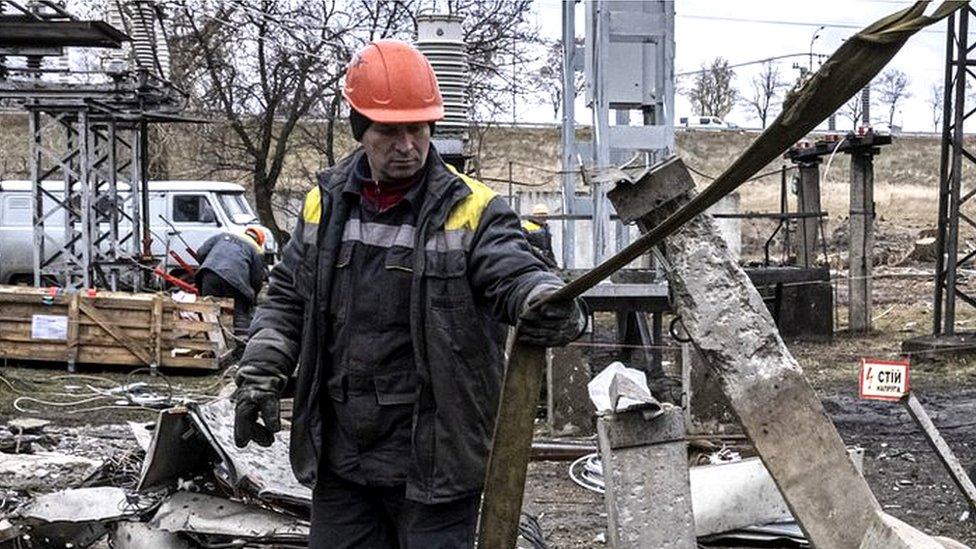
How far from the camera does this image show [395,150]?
3.21 m

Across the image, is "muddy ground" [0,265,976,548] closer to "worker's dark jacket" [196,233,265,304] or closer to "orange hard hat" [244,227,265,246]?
"worker's dark jacket" [196,233,265,304]

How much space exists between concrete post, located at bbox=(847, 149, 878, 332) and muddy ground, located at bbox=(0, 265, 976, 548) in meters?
0.33

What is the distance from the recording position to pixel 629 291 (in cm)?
956

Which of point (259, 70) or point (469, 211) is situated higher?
point (259, 70)

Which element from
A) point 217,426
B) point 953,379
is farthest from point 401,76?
point 953,379

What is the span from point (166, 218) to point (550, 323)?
1952cm

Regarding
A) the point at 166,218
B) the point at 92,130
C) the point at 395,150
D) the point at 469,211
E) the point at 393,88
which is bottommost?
the point at 166,218

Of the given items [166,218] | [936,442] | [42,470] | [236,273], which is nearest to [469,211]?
[936,442]

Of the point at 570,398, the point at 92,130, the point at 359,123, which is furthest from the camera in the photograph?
the point at 92,130

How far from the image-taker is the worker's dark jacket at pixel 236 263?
539 inches

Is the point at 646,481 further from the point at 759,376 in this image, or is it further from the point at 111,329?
the point at 111,329

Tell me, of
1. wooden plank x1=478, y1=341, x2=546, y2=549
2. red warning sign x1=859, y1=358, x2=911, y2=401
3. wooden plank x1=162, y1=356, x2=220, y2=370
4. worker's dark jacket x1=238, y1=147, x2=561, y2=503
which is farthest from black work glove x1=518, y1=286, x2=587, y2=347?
wooden plank x1=162, y1=356, x2=220, y2=370

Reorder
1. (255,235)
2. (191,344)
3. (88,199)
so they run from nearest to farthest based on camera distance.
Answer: (191,344)
(255,235)
(88,199)

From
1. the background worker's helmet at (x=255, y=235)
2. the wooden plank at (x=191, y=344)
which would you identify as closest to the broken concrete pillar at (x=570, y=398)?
the wooden plank at (x=191, y=344)
